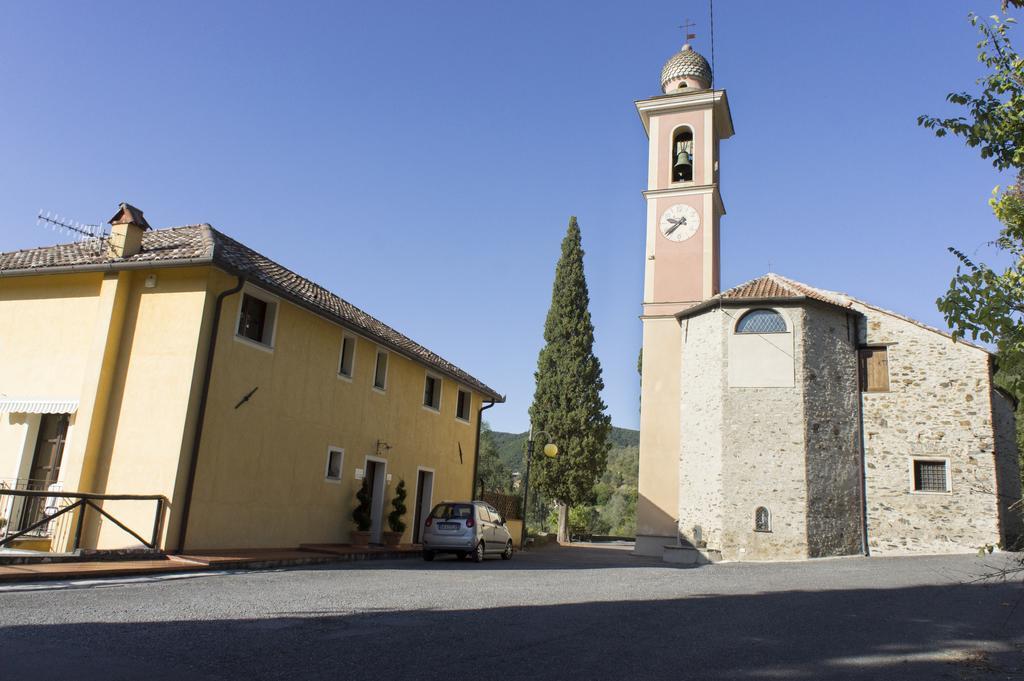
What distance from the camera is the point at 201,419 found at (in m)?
13.3

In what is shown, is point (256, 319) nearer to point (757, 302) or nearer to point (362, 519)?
point (362, 519)

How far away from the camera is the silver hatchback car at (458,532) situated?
1692 centimetres

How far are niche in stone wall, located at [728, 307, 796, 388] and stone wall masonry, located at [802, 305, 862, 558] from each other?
0.54 meters

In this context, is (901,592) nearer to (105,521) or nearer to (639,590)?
(639,590)

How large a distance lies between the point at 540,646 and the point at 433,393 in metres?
16.6

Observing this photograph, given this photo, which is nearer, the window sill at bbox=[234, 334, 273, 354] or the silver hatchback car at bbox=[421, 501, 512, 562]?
the window sill at bbox=[234, 334, 273, 354]

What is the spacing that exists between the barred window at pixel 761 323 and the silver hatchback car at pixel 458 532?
10.1 meters

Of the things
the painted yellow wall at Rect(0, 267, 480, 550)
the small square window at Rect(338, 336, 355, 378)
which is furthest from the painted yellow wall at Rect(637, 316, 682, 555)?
the small square window at Rect(338, 336, 355, 378)

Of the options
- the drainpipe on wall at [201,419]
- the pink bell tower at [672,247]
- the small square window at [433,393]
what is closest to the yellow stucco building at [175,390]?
the drainpipe on wall at [201,419]

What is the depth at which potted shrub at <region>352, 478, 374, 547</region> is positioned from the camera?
18.1 metres

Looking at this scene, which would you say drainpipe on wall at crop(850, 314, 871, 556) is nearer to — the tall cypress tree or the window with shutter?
the window with shutter

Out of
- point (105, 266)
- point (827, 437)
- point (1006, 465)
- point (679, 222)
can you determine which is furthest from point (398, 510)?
point (1006, 465)

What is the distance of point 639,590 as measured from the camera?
452 inches

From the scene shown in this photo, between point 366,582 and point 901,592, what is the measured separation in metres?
8.52
